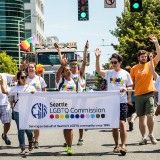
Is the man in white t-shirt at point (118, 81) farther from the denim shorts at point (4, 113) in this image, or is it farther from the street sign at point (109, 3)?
the street sign at point (109, 3)

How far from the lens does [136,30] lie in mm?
53375

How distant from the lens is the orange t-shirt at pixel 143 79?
1248 cm

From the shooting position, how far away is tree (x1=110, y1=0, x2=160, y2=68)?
52.0 meters

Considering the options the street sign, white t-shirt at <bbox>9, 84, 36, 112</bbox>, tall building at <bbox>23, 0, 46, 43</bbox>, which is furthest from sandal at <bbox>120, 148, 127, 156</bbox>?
tall building at <bbox>23, 0, 46, 43</bbox>

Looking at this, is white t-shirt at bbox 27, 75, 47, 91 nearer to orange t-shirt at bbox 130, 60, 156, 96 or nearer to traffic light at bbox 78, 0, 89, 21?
orange t-shirt at bbox 130, 60, 156, 96

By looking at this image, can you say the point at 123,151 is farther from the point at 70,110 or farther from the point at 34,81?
the point at 34,81

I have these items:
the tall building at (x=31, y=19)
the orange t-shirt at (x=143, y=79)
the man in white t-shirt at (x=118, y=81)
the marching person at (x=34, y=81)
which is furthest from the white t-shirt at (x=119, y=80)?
the tall building at (x=31, y=19)

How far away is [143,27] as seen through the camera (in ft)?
178

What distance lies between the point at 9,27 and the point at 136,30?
5618 centimetres

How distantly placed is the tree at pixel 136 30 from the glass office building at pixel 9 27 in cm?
4921

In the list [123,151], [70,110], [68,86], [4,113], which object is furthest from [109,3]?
[123,151]

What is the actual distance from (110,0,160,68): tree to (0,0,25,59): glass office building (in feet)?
161

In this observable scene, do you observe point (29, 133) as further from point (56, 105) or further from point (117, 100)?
point (117, 100)

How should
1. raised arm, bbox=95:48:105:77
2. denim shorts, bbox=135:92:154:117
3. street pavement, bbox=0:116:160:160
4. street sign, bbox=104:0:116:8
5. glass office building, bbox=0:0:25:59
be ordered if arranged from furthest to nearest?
1. glass office building, bbox=0:0:25:59
2. street sign, bbox=104:0:116:8
3. denim shorts, bbox=135:92:154:117
4. raised arm, bbox=95:48:105:77
5. street pavement, bbox=0:116:160:160
